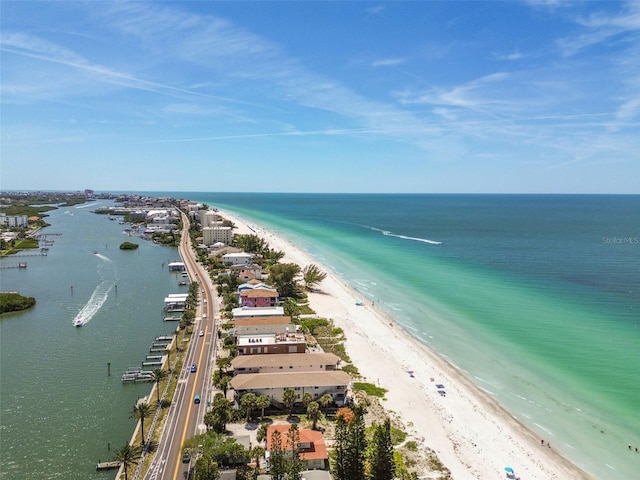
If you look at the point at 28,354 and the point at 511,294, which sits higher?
the point at 511,294

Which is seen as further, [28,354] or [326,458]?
[28,354]

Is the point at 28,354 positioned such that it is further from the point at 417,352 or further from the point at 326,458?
the point at 417,352

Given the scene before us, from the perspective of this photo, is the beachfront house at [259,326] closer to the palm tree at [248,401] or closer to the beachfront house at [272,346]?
the beachfront house at [272,346]

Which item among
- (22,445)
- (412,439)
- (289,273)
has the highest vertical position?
(289,273)

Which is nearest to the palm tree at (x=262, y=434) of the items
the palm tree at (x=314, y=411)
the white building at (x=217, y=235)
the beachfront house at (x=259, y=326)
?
the palm tree at (x=314, y=411)

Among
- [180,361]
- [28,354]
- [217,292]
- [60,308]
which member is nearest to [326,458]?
[180,361]

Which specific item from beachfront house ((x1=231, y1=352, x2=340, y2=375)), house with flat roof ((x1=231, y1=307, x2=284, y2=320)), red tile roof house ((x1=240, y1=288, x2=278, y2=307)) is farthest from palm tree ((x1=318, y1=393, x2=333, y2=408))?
red tile roof house ((x1=240, y1=288, x2=278, y2=307))
